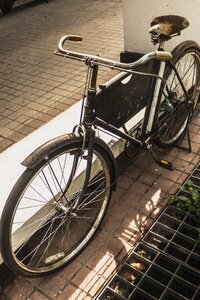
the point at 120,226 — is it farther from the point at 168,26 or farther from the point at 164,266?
the point at 168,26

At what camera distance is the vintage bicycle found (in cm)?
244

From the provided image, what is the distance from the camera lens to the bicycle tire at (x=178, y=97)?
3607mm

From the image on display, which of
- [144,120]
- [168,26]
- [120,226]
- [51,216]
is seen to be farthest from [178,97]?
[51,216]

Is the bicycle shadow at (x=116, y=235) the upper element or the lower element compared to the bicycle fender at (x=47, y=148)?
lower

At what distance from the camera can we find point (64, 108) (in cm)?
512

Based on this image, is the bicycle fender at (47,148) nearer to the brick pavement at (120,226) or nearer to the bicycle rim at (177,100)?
the brick pavement at (120,226)

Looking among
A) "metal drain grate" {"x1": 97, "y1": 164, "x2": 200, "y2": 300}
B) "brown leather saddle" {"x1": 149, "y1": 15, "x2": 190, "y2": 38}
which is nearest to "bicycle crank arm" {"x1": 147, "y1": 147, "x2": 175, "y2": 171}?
"metal drain grate" {"x1": 97, "y1": 164, "x2": 200, "y2": 300}

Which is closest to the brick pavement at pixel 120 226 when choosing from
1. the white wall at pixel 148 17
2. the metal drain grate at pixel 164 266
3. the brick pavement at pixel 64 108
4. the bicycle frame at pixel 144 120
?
the brick pavement at pixel 64 108

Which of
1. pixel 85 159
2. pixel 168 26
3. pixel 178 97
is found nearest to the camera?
pixel 85 159

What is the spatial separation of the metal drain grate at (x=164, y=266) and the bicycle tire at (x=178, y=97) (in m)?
1.08

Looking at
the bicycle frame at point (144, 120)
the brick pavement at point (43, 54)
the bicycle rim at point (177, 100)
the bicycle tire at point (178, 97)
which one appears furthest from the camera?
the brick pavement at point (43, 54)

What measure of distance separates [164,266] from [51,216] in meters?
1.10

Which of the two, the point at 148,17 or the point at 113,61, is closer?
the point at 113,61

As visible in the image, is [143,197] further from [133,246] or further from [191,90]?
[191,90]
